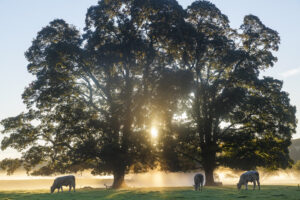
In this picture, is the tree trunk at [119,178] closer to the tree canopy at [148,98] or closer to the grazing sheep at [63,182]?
the tree canopy at [148,98]

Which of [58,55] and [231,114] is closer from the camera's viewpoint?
[58,55]

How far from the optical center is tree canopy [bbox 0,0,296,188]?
3331 cm

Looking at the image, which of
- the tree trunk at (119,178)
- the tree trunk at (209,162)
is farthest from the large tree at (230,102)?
the tree trunk at (119,178)

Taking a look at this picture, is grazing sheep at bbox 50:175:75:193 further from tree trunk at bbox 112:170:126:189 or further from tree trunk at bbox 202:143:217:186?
tree trunk at bbox 202:143:217:186

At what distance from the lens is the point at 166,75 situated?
32906mm

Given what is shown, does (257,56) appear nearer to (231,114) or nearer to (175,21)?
(231,114)

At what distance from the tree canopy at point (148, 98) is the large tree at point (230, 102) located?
0.14 metres

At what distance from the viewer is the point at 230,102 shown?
3491cm

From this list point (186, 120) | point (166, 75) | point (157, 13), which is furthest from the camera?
point (186, 120)

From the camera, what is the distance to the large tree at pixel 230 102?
3650 centimetres

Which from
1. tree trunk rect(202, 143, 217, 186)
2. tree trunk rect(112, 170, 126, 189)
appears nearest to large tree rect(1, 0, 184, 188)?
tree trunk rect(112, 170, 126, 189)

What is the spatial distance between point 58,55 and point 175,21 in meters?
14.3

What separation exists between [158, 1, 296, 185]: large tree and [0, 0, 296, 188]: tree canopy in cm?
14

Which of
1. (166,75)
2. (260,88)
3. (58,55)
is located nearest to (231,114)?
(260,88)
